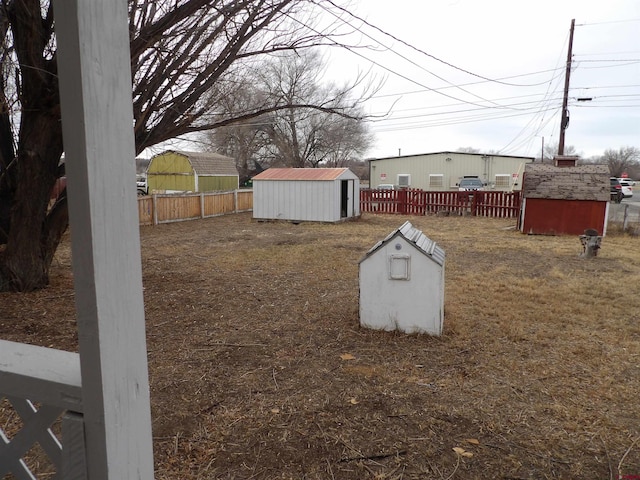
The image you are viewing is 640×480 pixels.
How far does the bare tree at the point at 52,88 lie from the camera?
496cm

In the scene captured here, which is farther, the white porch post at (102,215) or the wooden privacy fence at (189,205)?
the wooden privacy fence at (189,205)

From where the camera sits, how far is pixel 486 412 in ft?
10.5

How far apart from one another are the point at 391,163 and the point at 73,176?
35.0 meters

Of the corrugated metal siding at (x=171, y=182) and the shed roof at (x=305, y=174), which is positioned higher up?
the shed roof at (x=305, y=174)

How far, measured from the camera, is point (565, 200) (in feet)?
41.7

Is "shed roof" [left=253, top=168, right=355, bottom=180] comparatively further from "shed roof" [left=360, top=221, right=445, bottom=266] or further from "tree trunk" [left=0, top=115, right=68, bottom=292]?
"shed roof" [left=360, top=221, right=445, bottom=266]

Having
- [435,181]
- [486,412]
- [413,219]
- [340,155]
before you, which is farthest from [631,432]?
[340,155]

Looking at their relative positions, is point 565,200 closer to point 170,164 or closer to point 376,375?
point 376,375

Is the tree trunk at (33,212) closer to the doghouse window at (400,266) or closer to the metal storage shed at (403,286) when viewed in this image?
the metal storage shed at (403,286)

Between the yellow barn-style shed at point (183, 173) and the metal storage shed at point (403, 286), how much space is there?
2259cm

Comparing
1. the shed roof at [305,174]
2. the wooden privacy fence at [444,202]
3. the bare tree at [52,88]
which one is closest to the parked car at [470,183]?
the wooden privacy fence at [444,202]

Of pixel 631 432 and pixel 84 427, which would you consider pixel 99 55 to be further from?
pixel 631 432

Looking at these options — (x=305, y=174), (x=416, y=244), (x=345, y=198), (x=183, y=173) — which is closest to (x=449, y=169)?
(x=183, y=173)

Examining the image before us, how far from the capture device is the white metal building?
3219 cm
